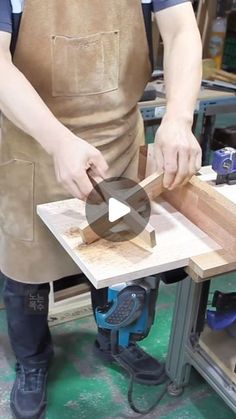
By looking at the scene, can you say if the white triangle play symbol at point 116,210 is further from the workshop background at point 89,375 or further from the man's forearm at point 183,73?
the workshop background at point 89,375

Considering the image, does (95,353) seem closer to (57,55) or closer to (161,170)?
(161,170)

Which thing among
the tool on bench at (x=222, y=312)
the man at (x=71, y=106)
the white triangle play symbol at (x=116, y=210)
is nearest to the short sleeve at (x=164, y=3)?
the man at (x=71, y=106)

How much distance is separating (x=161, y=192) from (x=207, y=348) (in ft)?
1.86

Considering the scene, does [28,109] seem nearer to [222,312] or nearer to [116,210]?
[116,210]

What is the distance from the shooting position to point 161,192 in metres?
1.19

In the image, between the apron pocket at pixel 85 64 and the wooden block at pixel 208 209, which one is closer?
the wooden block at pixel 208 209

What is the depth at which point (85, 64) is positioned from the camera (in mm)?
1216

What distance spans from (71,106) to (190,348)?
0.80 metres

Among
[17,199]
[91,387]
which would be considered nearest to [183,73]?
[17,199]

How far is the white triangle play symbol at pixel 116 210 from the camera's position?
1005 millimetres

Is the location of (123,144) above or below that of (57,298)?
above

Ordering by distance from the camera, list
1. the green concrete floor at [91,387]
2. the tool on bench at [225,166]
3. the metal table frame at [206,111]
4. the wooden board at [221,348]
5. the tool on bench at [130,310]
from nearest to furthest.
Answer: the tool on bench at [130,310] < the tool on bench at [225,166] < the wooden board at [221,348] < the green concrete floor at [91,387] < the metal table frame at [206,111]

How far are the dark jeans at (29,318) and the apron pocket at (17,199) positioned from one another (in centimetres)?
18

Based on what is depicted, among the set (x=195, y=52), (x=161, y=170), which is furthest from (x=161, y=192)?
(x=195, y=52)
